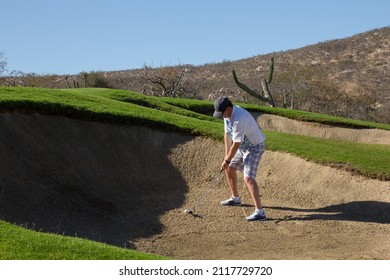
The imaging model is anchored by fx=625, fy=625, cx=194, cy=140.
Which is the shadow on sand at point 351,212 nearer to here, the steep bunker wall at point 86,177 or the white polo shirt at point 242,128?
the white polo shirt at point 242,128

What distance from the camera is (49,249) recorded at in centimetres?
831

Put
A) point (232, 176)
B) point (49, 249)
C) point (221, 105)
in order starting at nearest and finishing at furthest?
point (49, 249)
point (221, 105)
point (232, 176)

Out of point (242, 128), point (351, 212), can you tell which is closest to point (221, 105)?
point (242, 128)

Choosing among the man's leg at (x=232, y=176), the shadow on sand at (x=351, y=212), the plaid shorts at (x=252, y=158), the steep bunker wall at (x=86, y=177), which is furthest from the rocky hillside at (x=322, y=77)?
the plaid shorts at (x=252, y=158)

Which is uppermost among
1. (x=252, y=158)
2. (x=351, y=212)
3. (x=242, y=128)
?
(x=242, y=128)

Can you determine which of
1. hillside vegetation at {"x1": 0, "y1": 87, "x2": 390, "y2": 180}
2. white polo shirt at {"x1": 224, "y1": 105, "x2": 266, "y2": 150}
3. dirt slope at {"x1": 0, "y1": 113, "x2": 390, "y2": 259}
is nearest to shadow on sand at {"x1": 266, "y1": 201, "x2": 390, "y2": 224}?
dirt slope at {"x1": 0, "y1": 113, "x2": 390, "y2": 259}

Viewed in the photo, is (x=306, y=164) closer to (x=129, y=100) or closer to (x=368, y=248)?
(x=368, y=248)

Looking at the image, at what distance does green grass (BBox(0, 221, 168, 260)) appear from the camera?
7.99 m

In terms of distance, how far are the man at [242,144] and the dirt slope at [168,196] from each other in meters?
0.82

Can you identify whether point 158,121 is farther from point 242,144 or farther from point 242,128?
point 242,128

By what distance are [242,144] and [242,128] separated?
747mm

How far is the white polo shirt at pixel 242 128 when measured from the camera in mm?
12367
